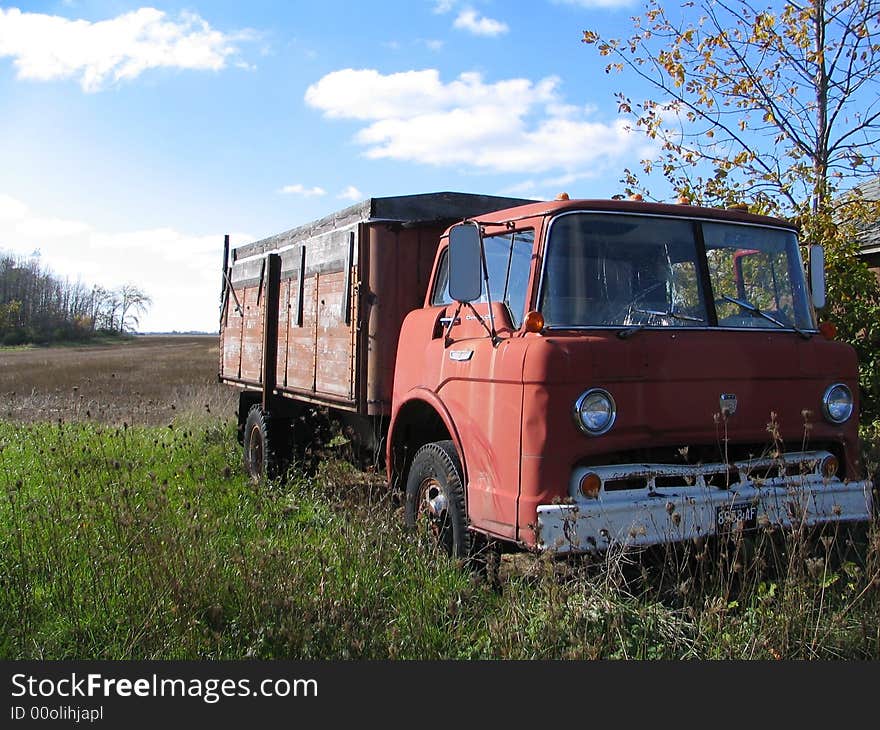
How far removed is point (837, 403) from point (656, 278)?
127cm

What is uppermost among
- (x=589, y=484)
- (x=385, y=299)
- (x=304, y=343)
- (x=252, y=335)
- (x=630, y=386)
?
(x=385, y=299)

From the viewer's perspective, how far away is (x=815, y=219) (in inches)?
369

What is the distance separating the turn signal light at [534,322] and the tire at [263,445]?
4.29 metres

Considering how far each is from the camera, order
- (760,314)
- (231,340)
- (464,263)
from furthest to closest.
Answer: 1. (231,340)
2. (760,314)
3. (464,263)

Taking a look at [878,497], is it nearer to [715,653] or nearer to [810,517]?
[810,517]

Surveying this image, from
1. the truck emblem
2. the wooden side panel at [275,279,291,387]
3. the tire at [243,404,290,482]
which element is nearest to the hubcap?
the truck emblem

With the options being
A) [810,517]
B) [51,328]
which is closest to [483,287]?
[810,517]

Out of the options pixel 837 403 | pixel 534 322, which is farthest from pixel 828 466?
pixel 534 322

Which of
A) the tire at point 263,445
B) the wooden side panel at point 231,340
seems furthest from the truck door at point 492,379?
the wooden side panel at point 231,340

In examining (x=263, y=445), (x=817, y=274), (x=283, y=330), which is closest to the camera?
(x=817, y=274)

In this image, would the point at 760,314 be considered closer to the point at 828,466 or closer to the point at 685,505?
the point at 828,466

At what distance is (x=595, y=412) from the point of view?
4152 millimetres

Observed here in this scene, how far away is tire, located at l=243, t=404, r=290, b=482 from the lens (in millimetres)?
8508

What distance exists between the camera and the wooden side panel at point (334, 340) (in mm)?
6637
